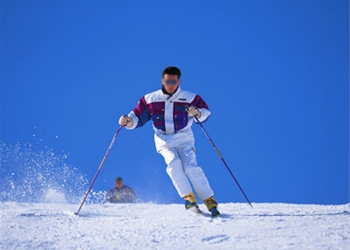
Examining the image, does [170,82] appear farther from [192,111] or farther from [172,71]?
[192,111]

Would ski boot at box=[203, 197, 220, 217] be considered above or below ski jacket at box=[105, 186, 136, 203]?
below

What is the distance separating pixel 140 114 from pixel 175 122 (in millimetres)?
552

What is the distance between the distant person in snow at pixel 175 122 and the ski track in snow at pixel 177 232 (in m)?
0.58

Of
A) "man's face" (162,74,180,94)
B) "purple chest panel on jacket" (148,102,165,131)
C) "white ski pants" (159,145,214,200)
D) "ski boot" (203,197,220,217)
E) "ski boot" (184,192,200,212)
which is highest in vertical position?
"man's face" (162,74,180,94)

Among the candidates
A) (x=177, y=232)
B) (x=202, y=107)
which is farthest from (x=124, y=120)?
(x=177, y=232)

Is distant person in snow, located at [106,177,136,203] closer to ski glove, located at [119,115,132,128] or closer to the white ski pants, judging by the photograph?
ski glove, located at [119,115,132,128]

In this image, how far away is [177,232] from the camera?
3432mm

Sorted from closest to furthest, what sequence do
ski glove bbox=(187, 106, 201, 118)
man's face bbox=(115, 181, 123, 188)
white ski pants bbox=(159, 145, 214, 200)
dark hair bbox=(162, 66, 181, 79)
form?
white ski pants bbox=(159, 145, 214, 200)
ski glove bbox=(187, 106, 201, 118)
dark hair bbox=(162, 66, 181, 79)
man's face bbox=(115, 181, 123, 188)

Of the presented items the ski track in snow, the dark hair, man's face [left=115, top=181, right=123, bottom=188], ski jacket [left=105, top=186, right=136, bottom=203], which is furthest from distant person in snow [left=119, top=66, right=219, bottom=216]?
man's face [left=115, top=181, right=123, bottom=188]

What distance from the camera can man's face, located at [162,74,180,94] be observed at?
201 inches

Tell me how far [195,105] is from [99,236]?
2.39m

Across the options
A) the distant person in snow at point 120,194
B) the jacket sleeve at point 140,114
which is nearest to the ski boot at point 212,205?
the jacket sleeve at point 140,114

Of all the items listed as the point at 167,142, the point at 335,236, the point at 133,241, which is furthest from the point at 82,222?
the point at 335,236

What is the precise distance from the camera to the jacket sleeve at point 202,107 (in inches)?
202
